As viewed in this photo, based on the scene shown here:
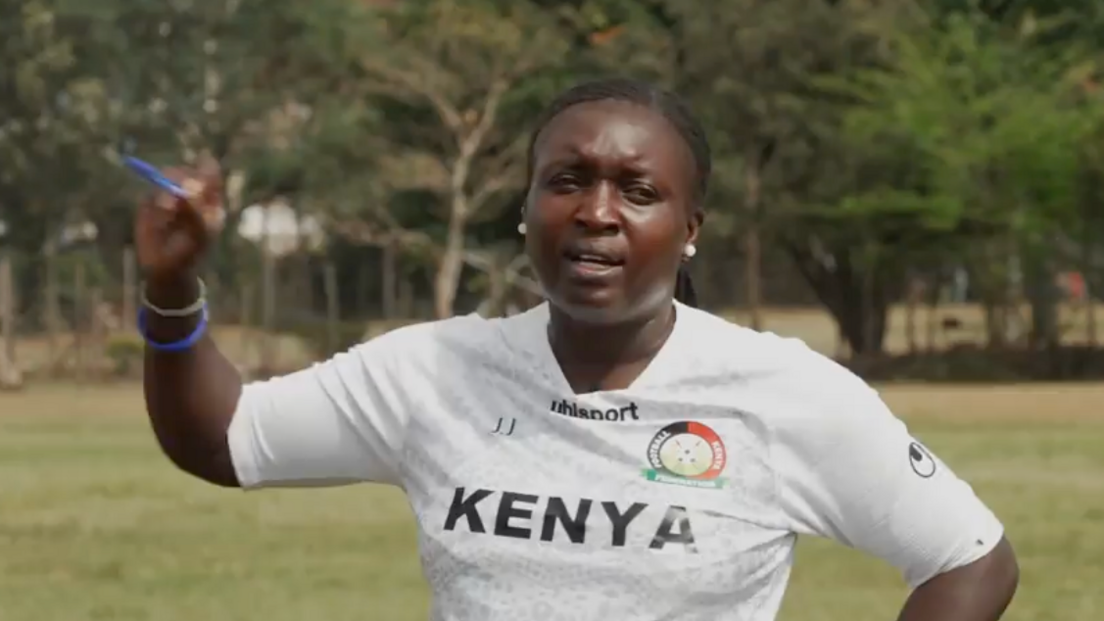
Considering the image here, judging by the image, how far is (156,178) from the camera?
110 inches

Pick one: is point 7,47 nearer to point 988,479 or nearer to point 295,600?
point 988,479

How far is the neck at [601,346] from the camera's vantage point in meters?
3.04

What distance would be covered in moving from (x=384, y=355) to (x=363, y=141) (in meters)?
40.9

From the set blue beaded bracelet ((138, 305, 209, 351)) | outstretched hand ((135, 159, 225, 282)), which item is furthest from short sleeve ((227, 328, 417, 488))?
outstretched hand ((135, 159, 225, 282))

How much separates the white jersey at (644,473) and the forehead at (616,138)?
290 mm

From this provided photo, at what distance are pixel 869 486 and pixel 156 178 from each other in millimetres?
1110

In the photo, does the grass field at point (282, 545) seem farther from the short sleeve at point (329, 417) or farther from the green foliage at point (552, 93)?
the green foliage at point (552, 93)

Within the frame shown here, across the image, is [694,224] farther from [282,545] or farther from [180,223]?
[282,545]

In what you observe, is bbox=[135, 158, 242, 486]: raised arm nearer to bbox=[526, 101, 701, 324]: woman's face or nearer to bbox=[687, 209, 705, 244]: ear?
bbox=[526, 101, 701, 324]: woman's face

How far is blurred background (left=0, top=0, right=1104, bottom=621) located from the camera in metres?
34.9

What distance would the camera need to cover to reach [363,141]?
43781mm

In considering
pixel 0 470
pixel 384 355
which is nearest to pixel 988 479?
pixel 0 470

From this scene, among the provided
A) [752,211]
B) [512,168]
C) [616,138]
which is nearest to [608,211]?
[616,138]

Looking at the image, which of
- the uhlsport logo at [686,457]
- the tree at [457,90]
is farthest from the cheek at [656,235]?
the tree at [457,90]
